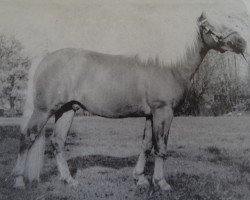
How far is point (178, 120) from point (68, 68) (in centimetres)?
64

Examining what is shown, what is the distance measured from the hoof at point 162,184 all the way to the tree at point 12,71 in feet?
2.61

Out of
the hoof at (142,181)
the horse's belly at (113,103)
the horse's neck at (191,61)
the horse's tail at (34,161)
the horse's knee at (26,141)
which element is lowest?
the hoof at (142,181)

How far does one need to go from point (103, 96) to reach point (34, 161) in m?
0.48

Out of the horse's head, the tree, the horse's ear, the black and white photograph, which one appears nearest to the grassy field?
the black and white photograph

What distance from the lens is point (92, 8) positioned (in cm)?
184

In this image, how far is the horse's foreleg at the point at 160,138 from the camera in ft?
5.54

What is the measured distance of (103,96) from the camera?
1705 mm

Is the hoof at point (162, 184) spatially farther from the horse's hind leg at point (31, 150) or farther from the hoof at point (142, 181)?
the horse's hind leg at point (31, 150)

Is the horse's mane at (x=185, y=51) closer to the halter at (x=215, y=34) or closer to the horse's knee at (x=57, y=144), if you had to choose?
the halter at (x=215, y=34)

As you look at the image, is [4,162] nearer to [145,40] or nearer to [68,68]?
[68,68]

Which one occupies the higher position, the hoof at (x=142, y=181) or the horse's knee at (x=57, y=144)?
the horse's knee at (x=57, y=144)

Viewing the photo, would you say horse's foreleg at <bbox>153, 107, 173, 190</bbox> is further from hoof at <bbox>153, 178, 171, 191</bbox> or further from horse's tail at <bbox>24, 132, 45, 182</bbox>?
horse's tail at <bbox>24, 132, 45, 182</bbox>

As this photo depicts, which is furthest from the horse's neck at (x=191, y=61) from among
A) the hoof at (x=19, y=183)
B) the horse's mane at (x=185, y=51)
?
the hoof at (x=19, y=183)

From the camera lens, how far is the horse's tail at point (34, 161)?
170 cm
